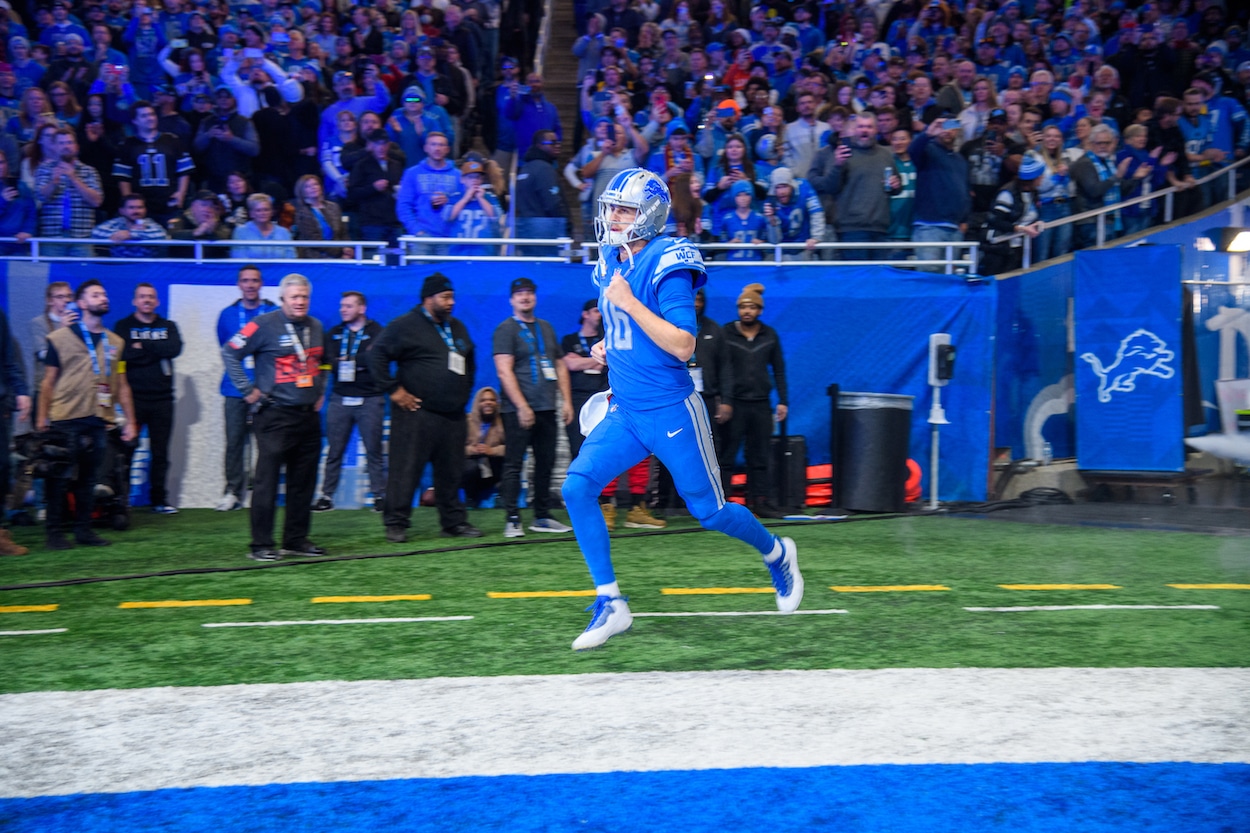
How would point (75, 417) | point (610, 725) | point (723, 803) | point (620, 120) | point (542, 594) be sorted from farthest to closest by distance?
point (620, 120) < point (75, 417) < point (542, 594) < point (610, 725) < point (723, 803)

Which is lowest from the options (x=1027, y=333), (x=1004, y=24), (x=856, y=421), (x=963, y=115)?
(x=856, y=421)

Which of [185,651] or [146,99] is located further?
[146,99]

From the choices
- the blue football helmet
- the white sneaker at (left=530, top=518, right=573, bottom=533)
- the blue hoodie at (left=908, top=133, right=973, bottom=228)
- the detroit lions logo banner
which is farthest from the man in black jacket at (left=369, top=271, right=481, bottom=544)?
the detroit lions logo banner

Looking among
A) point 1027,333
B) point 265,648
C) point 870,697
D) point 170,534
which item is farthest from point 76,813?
point 1027,333

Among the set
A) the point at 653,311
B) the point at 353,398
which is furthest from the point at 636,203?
the point at 353,398

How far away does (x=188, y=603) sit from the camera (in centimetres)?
685

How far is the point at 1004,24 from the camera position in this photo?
1767 centimetres

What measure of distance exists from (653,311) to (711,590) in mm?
2277

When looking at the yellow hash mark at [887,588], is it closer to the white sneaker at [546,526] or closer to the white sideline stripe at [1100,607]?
the white sideline stripe at [1100,607]

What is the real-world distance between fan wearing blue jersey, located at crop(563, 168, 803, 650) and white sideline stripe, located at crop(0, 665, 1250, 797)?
2.90 ft

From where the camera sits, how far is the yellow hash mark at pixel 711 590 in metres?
7.03

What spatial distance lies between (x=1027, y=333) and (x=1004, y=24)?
6.67 metres

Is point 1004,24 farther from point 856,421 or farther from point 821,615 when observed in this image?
point 821,615

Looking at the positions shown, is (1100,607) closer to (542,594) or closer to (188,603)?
(542,594)
